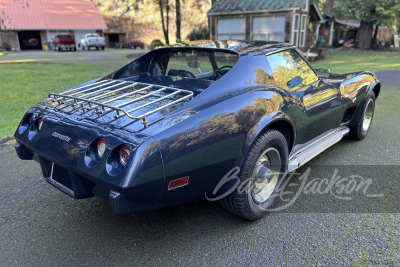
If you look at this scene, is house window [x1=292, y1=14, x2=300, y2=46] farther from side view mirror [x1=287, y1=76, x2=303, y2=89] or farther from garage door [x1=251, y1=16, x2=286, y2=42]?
side view mirror [x1=287, y1=76, x2=303, y2=89]

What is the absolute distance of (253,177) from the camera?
259cm

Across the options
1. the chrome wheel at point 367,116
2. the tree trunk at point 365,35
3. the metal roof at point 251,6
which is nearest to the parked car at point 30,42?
the metal roof at point 251,6

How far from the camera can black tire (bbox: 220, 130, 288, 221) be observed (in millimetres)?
2445

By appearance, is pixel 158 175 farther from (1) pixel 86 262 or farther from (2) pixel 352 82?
(2) pixel 352 82

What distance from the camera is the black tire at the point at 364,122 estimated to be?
431 centimetres

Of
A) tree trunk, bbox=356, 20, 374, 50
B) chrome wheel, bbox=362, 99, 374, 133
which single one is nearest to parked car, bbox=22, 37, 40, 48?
tree trunk, bbox=356, 20, 374, 50

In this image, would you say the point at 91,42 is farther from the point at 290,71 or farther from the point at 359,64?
the point at 290,71

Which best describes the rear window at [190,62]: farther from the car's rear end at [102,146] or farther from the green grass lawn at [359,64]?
the green grass lawn at [359,64]

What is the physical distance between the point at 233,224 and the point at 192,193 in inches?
24.1

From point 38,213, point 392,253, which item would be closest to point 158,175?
point 38,213

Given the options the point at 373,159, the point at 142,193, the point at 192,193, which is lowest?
the point at 373,159

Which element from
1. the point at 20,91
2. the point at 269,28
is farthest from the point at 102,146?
the point at 269,28

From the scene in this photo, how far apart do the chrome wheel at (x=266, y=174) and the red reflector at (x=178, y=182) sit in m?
0.69

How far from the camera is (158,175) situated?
1988mm
